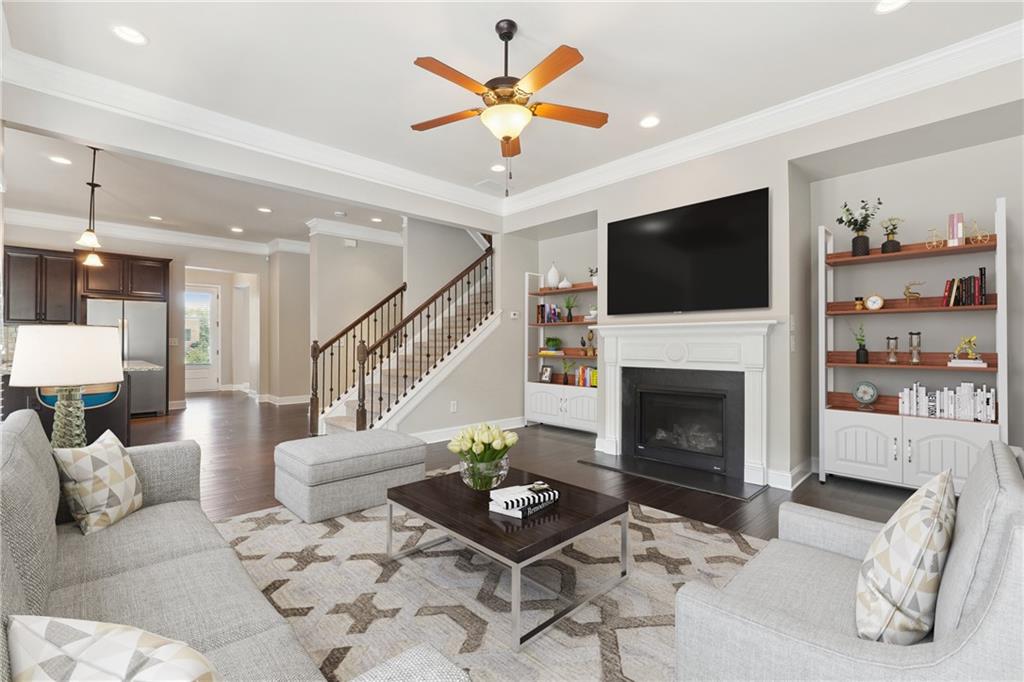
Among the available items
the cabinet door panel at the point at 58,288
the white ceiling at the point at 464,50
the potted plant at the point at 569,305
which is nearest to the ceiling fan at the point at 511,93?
the white ceiling at the point at 464,50

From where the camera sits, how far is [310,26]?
277 cm

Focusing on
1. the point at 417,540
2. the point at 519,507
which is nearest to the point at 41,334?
the point at 417,540

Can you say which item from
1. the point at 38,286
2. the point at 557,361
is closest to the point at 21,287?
the point at 38,286

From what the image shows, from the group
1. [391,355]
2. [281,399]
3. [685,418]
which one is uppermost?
[391,355]

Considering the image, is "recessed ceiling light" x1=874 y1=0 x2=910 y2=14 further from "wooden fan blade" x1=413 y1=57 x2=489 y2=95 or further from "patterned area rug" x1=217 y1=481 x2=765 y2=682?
"patterned area rug" x1=217 y1=481 x2=765 y2=682

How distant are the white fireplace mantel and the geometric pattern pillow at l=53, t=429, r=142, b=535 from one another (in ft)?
12.8

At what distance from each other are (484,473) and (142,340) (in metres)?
7.37

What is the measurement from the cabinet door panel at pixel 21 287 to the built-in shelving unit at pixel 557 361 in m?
6.72

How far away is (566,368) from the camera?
620 centimetres

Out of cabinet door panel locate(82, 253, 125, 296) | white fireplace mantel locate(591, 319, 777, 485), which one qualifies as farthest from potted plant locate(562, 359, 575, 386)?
cabinet door panel locate(82, 253, 125, 296)

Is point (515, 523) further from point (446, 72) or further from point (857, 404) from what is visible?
point (857, 404)

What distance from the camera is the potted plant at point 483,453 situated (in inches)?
92.0

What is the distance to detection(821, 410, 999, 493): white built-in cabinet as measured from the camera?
10.8ft

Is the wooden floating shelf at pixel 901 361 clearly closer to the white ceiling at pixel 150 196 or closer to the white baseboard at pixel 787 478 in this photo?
the white baseboard at pixel 787 478
